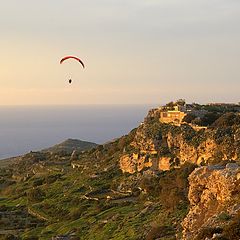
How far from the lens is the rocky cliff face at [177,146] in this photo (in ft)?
145

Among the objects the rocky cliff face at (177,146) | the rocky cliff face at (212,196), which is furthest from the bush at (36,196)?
the rocky cliff face at (212,196)

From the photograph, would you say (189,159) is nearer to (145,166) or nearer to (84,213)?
(145,166)

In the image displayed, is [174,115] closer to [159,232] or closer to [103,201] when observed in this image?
[103,201]

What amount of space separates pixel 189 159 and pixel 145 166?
720 centimetres

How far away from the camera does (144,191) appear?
1822 inches

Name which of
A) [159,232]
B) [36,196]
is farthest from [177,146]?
[159,232]

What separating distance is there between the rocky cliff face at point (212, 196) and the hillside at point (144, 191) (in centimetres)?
5

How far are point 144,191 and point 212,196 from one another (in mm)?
23979

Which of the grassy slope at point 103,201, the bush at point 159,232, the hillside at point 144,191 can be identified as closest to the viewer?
the hillside at point 144,191

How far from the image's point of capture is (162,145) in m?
55.5

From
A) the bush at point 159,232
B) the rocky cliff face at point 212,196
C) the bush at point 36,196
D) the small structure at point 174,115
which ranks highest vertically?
the small structure at point 174,115

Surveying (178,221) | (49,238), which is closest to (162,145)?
(49,238)

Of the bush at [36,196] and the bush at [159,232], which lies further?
the bush at [36,196]

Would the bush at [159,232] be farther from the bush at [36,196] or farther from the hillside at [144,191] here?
the bush at [36,196]
